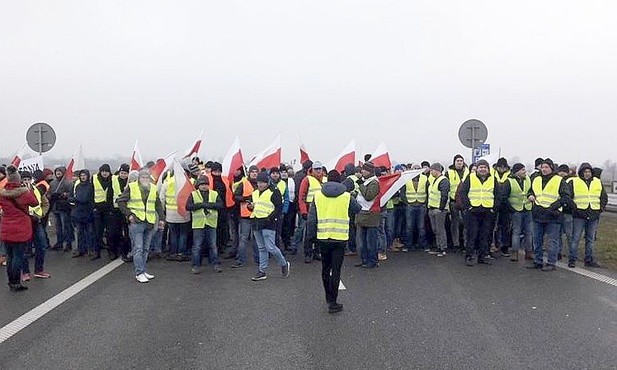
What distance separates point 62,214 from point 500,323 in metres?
9.49

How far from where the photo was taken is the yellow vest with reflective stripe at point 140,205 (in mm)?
9578

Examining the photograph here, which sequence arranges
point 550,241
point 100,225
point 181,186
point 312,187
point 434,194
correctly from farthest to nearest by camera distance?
point 434,194
point 100,225
point 312,187
point 181,186
point 550,241

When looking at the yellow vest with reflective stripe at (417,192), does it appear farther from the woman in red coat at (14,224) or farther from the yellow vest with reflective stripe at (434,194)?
the woman in red coat at (14,224)

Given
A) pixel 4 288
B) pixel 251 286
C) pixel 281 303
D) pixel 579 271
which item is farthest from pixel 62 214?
pixel 579 271

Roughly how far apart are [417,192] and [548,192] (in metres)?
2.78

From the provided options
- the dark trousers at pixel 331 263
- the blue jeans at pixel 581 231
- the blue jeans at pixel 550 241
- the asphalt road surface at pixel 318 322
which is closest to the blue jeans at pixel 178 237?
the asphalt road surface at pixel 318 322

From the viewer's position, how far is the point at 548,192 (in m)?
10.2

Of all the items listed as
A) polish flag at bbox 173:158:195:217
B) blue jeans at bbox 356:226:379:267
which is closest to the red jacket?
polish flag at bbox 173:158:195:217

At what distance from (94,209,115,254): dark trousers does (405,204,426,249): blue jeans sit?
589 centimetres

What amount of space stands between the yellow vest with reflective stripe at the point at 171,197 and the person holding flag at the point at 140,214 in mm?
1206

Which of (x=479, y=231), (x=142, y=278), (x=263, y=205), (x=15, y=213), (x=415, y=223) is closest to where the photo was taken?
(x=15, y=213)

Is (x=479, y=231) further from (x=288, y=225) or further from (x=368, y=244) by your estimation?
(x=288, y=225)

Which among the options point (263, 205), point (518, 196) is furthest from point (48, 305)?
point (518, 196)

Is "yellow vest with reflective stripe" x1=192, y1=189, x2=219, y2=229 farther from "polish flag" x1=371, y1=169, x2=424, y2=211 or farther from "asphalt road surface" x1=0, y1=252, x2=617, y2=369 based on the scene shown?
"polish flag" x1=371, y1=169, x2=424, y2=211
